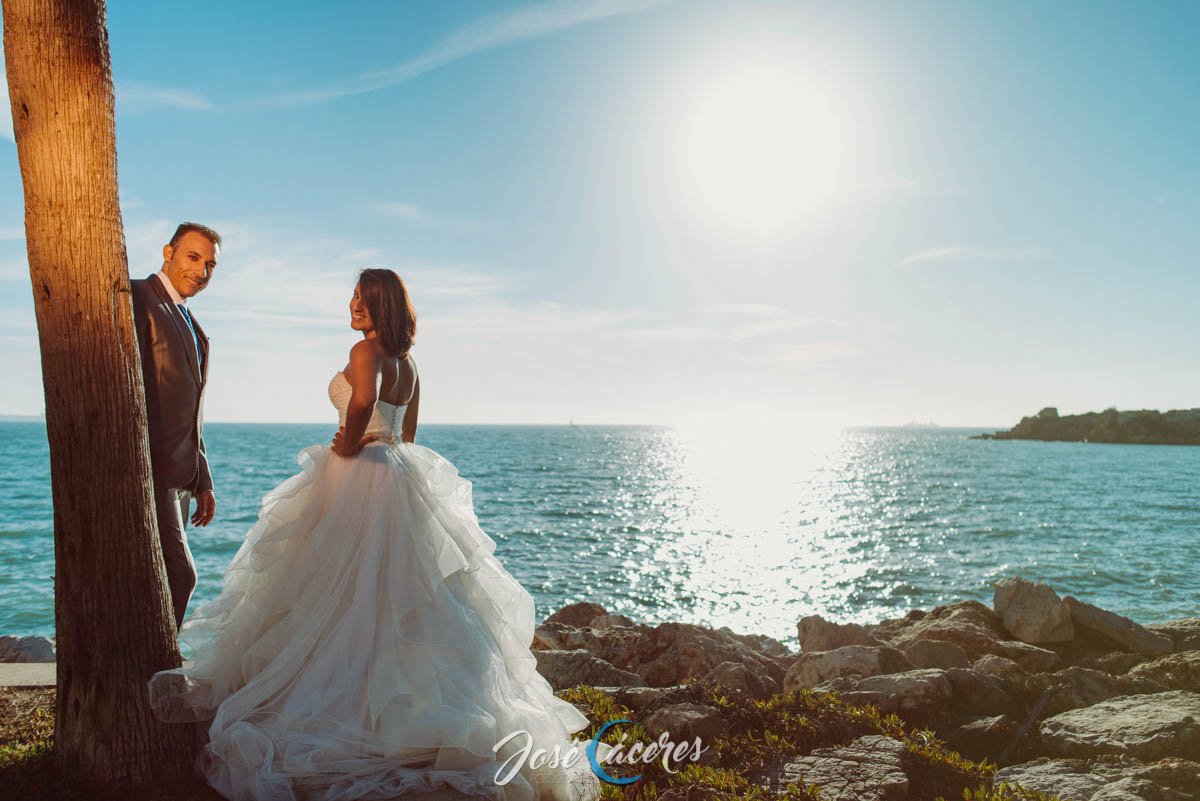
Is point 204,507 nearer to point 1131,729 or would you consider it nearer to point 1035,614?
point 1131,729

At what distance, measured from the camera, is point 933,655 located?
29.7 ft

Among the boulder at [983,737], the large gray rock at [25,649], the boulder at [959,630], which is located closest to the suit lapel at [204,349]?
the boulder at [983,737]

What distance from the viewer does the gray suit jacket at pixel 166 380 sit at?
4766 millimetres

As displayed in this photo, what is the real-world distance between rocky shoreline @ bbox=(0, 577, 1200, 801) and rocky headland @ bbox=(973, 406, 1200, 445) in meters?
130

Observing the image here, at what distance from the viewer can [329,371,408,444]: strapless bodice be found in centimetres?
490

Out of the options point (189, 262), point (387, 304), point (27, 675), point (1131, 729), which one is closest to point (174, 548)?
point (189, 262)

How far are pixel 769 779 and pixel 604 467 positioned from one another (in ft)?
234

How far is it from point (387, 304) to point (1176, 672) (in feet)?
27.9

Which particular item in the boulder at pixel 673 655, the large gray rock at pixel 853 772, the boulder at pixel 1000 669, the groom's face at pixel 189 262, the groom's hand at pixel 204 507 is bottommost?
the boulder at pixel 673 655

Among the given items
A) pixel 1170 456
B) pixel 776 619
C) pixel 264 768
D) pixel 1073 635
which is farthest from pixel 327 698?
pixel 1170 456

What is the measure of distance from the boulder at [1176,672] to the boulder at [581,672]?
5334mm

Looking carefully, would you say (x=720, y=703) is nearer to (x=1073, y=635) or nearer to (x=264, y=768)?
(x=264, y=768)

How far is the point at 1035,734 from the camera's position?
5852 mm
